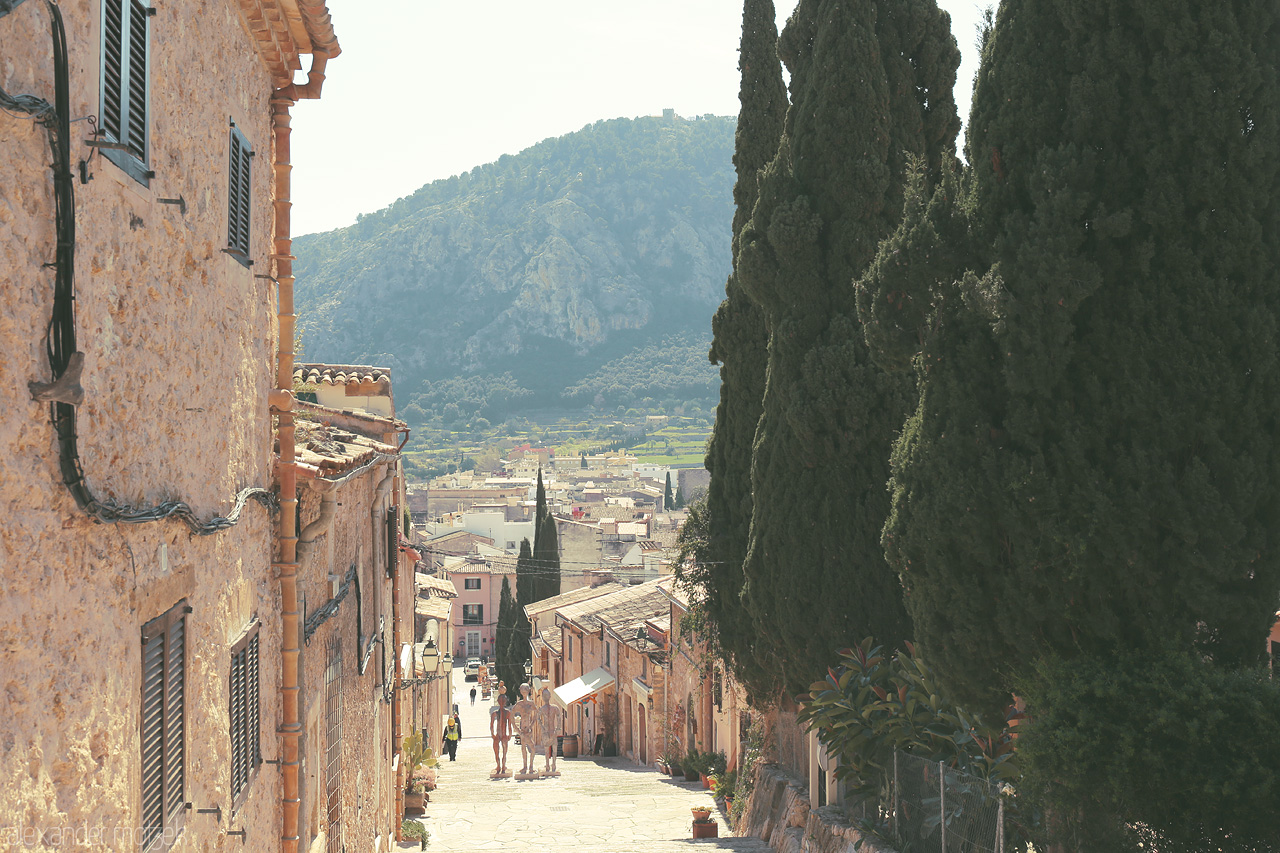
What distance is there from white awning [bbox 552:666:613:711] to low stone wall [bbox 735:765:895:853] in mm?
17285

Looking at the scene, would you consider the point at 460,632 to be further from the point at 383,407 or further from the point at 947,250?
the point at 947,250

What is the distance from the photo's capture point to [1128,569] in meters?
6.57

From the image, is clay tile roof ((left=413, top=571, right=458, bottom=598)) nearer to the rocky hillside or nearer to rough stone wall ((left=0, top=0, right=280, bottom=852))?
rough stone wall ((left=0, top=0, right=280, bottom=852))

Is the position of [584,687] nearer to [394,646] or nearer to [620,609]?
[620,609]

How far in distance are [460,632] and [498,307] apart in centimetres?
11803

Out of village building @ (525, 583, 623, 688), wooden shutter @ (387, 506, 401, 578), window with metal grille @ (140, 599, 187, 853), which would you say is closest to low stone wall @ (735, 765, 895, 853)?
wooden shutter @ (387, 506, 401, 578)

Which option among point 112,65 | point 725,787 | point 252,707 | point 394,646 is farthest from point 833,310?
point 394,646

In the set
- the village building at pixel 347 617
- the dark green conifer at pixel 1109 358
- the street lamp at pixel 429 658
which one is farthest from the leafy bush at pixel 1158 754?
the street lamp at pixel 429 658

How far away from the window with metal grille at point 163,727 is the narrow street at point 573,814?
8.53 m

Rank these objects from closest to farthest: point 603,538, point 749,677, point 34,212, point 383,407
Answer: point 34,212
point 749,677
point 383,407
point 603,538

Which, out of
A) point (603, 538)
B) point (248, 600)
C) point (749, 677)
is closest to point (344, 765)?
point (248, 600)

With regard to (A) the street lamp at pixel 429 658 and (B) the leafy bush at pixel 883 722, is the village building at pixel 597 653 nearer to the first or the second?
(A) the street lamp at pixel 429 658

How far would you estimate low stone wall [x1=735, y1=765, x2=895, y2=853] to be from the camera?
10.6m

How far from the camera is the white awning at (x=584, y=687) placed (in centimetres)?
3322
